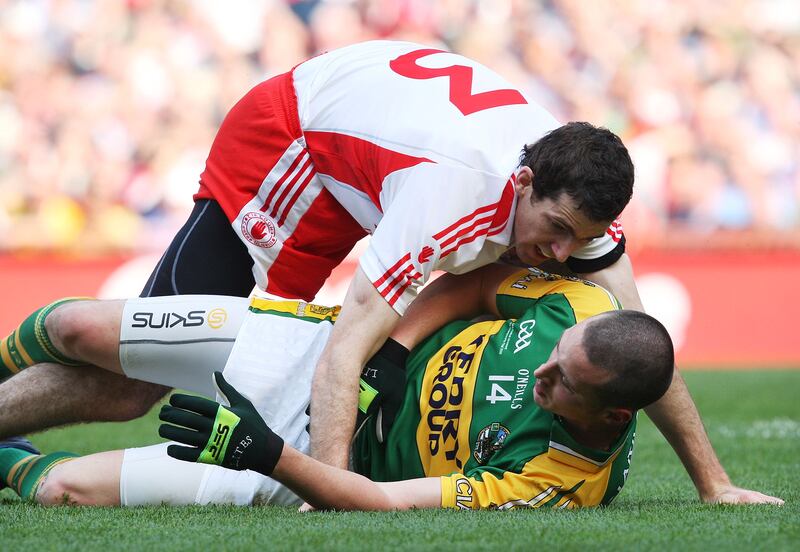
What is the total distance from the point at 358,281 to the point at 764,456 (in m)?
2.52

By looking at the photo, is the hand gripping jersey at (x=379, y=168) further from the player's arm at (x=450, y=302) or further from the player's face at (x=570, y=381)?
the player's face at (x=570, y=381)

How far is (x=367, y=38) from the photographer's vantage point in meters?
12.3

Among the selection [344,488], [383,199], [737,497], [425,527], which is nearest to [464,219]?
[383,199]

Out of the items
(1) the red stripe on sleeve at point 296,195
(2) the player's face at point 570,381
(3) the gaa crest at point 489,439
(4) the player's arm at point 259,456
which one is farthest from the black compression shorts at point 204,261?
→ (2) the player's face at point 570,381

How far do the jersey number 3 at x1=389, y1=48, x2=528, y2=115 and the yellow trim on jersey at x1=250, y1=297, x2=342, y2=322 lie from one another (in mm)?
835

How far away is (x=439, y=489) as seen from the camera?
128 inches

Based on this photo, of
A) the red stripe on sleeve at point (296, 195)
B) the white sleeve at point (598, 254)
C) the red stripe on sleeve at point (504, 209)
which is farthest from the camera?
the red stripe on sleeve at point (296, 195)

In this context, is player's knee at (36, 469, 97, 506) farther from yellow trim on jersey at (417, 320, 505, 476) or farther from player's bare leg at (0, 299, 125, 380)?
yellow trim on jersey at (417, 320, 505, 476)

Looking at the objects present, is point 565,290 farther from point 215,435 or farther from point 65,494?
point 65,494

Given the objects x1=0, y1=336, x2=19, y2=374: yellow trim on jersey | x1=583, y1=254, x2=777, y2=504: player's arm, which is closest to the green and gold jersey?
x1=583, y1=254, x2=777, y2=504: player's arm

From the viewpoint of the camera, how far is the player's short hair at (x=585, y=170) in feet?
11.6

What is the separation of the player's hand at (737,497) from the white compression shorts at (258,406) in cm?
130

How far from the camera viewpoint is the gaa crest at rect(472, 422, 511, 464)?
3.34 meters

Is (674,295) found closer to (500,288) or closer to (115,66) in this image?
(115,66)
